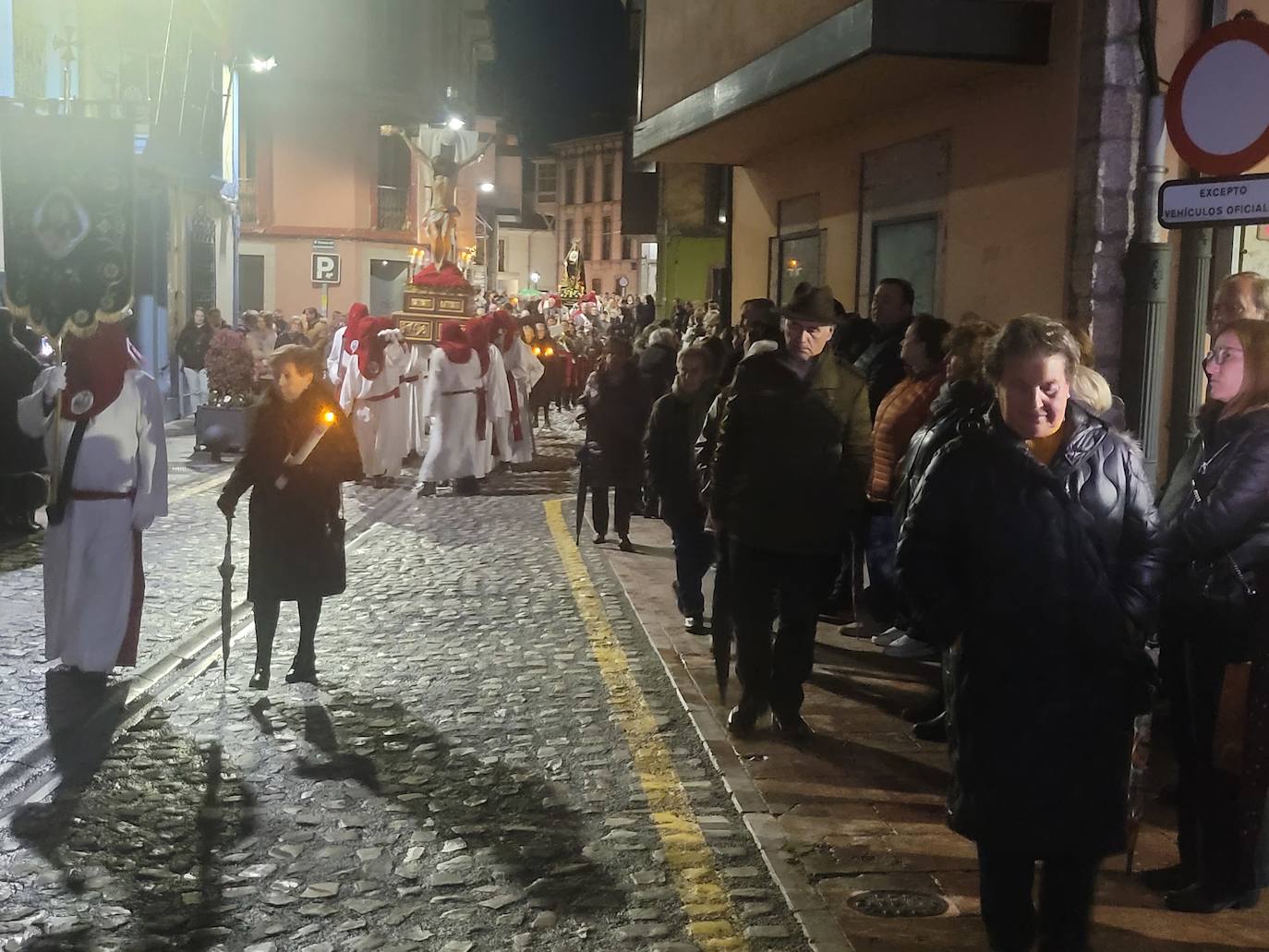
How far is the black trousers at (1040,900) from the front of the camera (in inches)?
143

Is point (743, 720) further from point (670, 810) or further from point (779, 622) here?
point (670, 810)

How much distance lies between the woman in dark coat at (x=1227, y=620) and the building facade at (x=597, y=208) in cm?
7702

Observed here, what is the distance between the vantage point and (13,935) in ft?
13.6

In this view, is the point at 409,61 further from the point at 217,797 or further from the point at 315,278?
the point at 217,797

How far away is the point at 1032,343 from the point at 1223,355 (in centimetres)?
122

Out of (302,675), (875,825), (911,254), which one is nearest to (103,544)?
(302,675)

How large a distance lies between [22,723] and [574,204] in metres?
81.9

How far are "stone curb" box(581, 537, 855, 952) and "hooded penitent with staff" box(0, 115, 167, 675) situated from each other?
275 centimetres

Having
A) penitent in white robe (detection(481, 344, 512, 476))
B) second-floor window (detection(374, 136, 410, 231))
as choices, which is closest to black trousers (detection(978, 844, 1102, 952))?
penitent in white robe (detection(481, 344, 512, 476))

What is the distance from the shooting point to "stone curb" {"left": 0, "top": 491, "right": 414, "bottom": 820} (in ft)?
18.0

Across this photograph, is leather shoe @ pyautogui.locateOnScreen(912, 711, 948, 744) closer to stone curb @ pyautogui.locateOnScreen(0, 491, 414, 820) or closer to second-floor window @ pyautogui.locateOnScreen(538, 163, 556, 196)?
stone curb @ pyautogui.locateOnScreen(0, 491, 414, 820)

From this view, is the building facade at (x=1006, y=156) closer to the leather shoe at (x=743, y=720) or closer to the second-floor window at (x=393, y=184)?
the leather shoe at (x=743, y=720)

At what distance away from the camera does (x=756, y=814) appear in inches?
208

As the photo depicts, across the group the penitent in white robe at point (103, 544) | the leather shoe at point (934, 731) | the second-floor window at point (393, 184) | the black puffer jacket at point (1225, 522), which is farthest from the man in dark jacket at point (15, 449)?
the second-floor window at point (393, 184)
